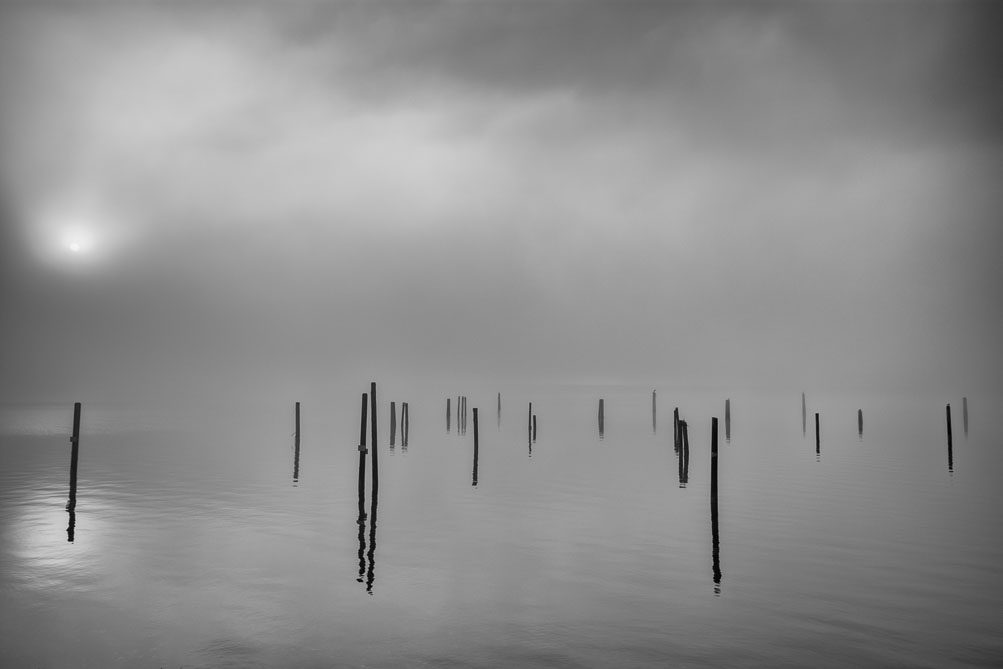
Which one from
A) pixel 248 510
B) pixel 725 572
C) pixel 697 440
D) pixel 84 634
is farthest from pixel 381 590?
pixel 697 440

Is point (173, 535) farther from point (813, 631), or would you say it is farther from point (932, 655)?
point (932, 655)

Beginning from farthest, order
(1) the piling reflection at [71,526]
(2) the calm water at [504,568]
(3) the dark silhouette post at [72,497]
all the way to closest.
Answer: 1. (3) the dark silhouette post at [72,497]
2. (1) the piling reflection at [71,526]
3. (2) the calm water at [504,568]

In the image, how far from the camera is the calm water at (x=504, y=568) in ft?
42.3

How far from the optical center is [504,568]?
61.5 ft

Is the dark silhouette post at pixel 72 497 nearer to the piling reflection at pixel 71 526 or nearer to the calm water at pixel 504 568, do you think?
the piling reflection at pixel 71 526

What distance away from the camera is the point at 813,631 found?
13633 millimetres

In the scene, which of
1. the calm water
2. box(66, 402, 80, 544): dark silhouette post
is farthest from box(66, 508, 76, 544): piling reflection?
the calm water

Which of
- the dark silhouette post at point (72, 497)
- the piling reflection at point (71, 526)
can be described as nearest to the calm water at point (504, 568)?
the piling reflection at point (71, 526)

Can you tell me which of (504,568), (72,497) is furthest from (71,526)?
(504,568)

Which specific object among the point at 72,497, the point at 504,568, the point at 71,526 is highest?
the point at 72,497

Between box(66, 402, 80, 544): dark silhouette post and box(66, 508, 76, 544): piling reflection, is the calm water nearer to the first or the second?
box(66, 508, 76, 544): piling reflection

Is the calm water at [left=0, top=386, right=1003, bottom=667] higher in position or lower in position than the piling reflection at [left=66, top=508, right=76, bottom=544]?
higher

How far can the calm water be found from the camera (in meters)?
12.9

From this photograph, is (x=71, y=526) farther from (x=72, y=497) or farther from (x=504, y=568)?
(x=504, y=568)
